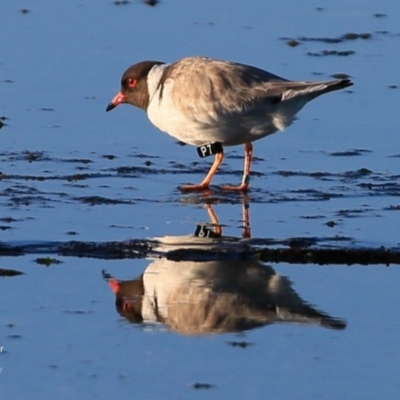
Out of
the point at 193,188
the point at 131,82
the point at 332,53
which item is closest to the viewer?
the point at 193,188

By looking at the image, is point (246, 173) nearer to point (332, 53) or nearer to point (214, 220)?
point (214, 220)

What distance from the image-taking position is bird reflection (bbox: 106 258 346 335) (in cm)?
731

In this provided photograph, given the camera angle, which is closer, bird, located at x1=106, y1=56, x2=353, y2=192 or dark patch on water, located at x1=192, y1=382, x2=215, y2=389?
dark patch on water, located at x1=192, y1=382, x2=215, y2=389

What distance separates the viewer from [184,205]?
32.8ft


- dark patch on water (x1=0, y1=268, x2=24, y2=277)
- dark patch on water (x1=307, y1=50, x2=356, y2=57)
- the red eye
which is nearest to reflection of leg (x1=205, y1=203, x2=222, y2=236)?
dark patch on water (x1=0, y1=268, x2=24, y2=277)

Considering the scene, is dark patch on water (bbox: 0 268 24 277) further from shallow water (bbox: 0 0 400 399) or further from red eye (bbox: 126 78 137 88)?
red eye (bbox: 126 78 137 88)

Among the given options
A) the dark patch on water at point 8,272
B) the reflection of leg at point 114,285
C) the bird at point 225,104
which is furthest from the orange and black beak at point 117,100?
the reflection of leg at point 114,285

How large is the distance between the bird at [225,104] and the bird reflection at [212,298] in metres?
2.40

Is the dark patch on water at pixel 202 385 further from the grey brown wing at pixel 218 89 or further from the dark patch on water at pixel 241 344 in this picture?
the grey brown wing at pixel 218 89

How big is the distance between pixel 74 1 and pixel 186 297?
31.1ft

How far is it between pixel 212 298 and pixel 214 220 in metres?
1.96

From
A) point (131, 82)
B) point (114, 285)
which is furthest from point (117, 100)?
point (114, 285)

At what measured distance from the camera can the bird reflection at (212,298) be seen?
288 inches

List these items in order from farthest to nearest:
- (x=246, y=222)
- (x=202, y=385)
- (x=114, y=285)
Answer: (x=246, y=222) < (x=114, y=285) < (x=202, y=385)
